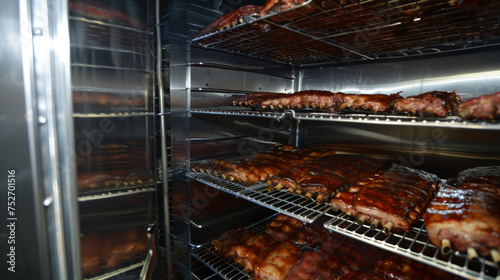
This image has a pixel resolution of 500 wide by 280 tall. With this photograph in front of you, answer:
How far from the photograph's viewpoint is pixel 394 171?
2.28 m

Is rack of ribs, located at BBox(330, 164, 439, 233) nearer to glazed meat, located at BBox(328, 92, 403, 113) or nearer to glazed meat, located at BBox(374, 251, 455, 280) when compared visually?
glazed meat, located at BBox(374, 251, 455, 280)

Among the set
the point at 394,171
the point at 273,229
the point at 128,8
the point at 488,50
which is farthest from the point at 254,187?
the point at 488,50

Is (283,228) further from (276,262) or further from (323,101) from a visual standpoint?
(323,101)

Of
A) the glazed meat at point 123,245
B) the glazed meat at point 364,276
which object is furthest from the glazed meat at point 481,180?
the glazed meat at point 123,245

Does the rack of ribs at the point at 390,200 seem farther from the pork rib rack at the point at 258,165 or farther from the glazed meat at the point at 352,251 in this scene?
the pork rib rack at the point at 258,165

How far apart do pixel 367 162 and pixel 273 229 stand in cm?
126

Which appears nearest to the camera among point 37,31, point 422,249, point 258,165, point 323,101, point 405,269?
point 37,31

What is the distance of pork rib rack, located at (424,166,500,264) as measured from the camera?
1.28m

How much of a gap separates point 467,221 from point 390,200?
446 mm

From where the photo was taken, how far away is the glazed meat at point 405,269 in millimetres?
1836

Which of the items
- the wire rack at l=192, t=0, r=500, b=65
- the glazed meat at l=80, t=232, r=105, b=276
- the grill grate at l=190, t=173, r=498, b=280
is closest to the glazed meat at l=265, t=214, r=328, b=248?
the grill grate at l=190, t=173, r=498, b=280


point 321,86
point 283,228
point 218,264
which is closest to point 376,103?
point 321,86

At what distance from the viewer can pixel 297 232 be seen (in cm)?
275

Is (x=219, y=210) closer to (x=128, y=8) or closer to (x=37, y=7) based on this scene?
(x=128, y=8)
